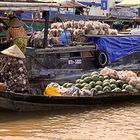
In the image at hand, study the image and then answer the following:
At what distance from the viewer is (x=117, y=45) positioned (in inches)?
523

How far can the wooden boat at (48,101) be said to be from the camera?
829 cm

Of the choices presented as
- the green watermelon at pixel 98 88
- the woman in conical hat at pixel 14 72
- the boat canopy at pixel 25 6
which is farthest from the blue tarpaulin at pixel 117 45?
A: the woman in conical hat at pixel 14 72

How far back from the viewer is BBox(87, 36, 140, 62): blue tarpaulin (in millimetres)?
12805

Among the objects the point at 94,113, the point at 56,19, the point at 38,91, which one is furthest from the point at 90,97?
the point at 56,19

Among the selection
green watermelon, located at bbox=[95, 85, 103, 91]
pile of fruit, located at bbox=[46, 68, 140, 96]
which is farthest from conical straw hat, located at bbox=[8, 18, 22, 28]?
green watermelon, located at bbox=[95, 85, 103, 91]

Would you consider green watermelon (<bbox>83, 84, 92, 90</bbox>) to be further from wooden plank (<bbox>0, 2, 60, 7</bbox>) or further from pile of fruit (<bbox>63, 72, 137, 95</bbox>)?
wooden plank (<bbox>0, 2, 60, 7</bbox>)

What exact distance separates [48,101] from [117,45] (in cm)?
518

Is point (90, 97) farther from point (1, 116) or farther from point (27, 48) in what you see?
point (27, 48)

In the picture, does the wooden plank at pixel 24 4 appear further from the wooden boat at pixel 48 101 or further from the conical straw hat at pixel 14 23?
the wooden boat at pixel 48 101

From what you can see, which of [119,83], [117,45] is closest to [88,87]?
[119,83]

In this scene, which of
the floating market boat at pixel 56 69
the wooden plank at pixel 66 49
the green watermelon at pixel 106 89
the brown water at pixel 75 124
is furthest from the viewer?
the wooden plank at pixel 66 49

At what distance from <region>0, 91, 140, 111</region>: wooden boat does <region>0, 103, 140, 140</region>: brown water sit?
140 millimetres

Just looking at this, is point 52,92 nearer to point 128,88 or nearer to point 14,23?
point 128,88

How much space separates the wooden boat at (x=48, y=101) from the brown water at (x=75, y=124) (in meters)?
0.14
